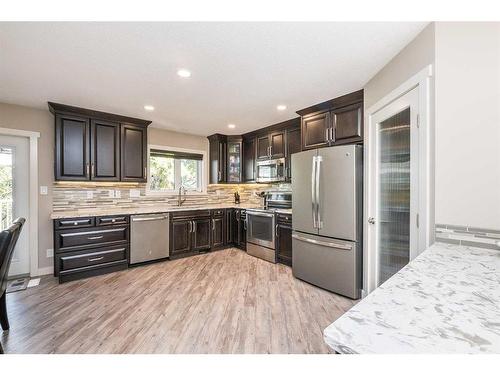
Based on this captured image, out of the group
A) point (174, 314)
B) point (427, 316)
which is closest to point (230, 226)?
point (174, 314)

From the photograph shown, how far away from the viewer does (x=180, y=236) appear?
408 centimetres

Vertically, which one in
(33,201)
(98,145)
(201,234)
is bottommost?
(201,234)

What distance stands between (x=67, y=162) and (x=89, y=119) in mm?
686

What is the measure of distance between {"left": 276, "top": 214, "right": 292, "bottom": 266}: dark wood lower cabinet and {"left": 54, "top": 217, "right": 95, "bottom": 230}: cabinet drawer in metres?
2.69

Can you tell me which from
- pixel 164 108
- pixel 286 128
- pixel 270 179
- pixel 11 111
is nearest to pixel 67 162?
pixel 11 111

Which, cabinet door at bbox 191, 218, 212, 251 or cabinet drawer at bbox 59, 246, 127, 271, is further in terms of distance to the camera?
cabinet door at bbox 191, 218, 212, 251

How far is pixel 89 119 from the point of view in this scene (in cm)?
342

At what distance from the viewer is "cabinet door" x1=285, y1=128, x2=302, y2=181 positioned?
12.6ft

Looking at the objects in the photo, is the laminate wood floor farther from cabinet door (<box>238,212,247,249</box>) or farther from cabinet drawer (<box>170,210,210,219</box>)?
cabinet door (<box>238,212,247,249</box>)

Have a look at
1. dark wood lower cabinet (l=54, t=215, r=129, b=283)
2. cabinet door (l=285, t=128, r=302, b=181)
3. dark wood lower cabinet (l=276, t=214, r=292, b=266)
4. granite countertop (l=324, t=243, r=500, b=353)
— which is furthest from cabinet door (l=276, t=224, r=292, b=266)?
granite countertop (l=324, t=243, r=500, b=353)

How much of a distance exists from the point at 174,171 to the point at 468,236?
4401 millimetres

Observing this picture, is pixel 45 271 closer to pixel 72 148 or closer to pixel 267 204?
pixel 72 148

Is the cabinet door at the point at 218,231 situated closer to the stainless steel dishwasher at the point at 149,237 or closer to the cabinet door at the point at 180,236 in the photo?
the cabinet door at the point at 180,236
